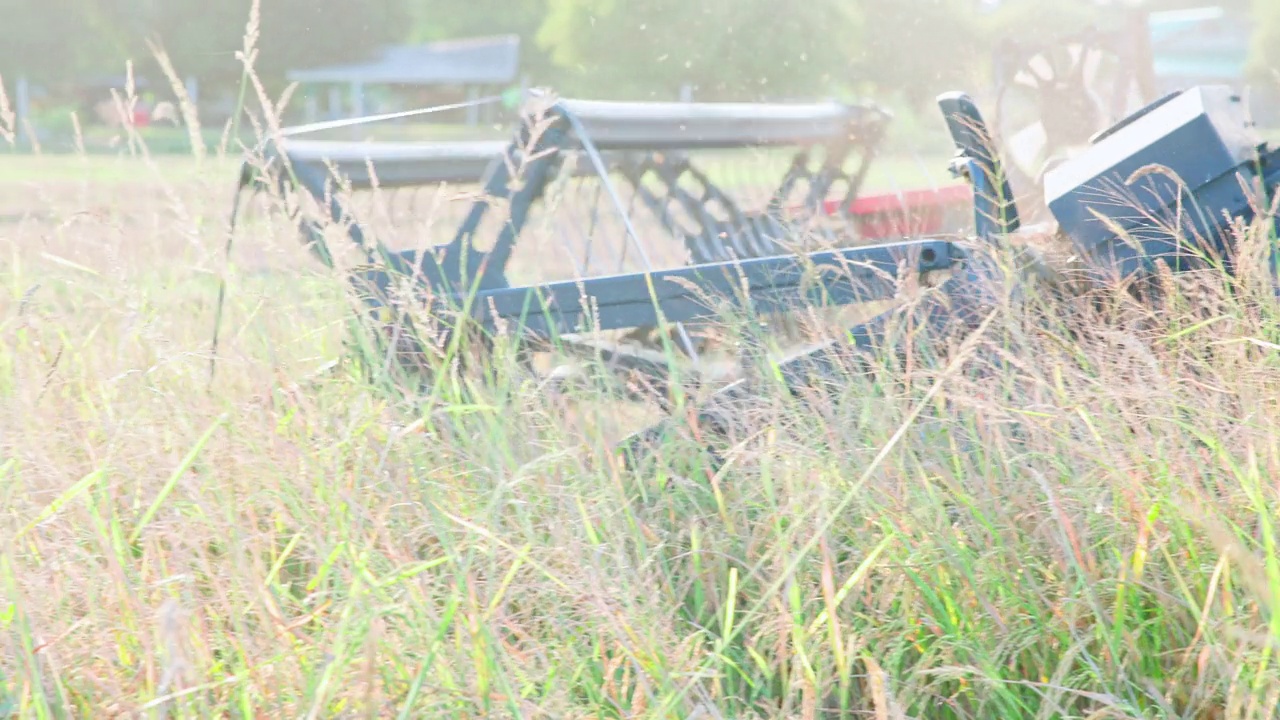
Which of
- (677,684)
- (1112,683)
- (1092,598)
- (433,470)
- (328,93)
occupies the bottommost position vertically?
(1112,683)

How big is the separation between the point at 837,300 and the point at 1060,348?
0.70 meters

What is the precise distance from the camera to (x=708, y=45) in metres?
40.3

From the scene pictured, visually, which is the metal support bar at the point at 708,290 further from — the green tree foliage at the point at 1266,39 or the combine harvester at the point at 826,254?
the green tree foliage at the point at 1266,39

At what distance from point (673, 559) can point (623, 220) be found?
1.27 metres

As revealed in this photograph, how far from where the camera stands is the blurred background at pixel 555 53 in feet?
128

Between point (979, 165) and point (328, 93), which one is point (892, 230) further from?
point (328, 93)

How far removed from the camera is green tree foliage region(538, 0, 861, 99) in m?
39.0

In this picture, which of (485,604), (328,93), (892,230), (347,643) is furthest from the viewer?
(328,93)

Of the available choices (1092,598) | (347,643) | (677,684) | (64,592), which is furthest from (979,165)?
(64,592)

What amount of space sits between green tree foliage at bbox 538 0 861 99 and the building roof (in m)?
16.3

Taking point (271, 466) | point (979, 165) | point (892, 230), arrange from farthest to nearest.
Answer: point (892, 230) → point (979, 165) → point (271, 466)

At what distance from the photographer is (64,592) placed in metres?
2.40

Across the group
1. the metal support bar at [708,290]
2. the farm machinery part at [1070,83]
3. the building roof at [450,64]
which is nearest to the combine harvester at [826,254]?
the metal support bar at [708,290]

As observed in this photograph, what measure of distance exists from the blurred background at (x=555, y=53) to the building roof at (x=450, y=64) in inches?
4.2
